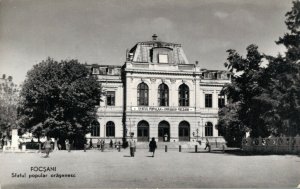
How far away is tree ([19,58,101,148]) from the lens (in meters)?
38.8

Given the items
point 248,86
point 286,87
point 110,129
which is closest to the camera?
point 286,87

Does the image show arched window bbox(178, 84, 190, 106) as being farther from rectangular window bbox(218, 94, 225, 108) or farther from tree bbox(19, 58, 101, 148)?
tree bbox(19, 58, 101, 148)

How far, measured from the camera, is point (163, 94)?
5450 centimetres

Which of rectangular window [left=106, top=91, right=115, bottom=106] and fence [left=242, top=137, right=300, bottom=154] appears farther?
rectangular window [left=106, top=91, right=115, bottom=106]

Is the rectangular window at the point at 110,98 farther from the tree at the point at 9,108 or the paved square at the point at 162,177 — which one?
the paved square at the point at 162,177

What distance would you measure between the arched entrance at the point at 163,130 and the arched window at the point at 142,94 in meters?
3.40

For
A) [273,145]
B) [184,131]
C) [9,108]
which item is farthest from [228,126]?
[9,108]

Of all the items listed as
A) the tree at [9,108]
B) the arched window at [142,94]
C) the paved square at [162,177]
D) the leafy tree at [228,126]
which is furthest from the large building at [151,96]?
the paved square at [162,177]

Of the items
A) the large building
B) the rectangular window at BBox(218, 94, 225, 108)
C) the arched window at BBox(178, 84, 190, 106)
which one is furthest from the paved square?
the rectangular window at BBox(218, 94, 225, 108)

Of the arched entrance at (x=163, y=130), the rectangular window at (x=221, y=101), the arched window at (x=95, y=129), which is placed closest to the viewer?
the arched window at (x=95, y=129)

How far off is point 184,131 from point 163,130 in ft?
9.33

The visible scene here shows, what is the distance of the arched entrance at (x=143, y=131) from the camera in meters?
52.9

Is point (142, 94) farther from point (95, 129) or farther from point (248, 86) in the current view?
point (248, 86)

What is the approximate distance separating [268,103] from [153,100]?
25076mm
